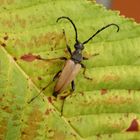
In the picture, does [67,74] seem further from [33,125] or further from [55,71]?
[33,125]

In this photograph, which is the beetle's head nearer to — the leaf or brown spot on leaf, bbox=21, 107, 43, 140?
the leaf

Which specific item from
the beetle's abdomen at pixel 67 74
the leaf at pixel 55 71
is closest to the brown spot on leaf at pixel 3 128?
the leaf at pixel 55 71

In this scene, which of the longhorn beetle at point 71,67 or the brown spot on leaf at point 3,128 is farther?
the longhorn beetle at point 71,67

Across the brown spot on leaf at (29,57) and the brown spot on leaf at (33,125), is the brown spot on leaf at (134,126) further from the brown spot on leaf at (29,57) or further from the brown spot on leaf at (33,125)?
the brown spot on leaf at (29,57)

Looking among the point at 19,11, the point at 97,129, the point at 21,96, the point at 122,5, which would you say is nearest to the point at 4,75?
the point at 21,96

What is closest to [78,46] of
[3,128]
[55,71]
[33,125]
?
[55,71]
